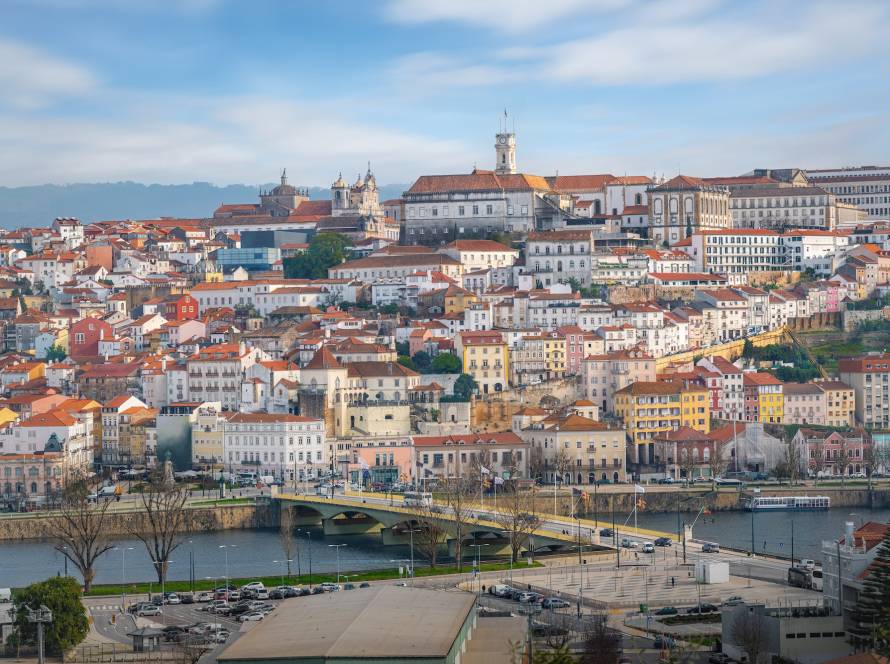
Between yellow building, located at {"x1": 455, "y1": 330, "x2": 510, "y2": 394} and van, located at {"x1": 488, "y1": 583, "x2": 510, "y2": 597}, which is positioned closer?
van, located at {"x1": 488, "y1": 583, "x2": 510, "y2": 597}

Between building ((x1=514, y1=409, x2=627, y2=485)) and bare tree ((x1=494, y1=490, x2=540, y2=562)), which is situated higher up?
building ((x1=514, y1=409, x2=627, y2=485))

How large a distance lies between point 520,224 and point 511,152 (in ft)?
32.0

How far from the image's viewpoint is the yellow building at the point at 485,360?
207 feet

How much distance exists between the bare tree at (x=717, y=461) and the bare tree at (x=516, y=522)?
337 inches

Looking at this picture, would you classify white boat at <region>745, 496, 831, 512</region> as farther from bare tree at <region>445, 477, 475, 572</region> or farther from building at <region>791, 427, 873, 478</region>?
bare tree at <region>445, 477, 475, 572</region>

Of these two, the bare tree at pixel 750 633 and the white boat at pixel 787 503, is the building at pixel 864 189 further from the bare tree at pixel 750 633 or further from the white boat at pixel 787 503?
the bare tree at pixel 750 633

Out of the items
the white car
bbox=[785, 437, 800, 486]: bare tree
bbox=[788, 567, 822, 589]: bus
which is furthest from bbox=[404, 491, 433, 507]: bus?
bbox=[788, 567, 822, 589]: bus

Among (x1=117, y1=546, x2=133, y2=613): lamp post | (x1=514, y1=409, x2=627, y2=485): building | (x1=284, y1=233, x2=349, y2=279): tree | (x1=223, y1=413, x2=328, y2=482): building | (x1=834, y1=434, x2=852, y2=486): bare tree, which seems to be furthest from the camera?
(x1=284, y1=233, x2=349, y2=279): tree

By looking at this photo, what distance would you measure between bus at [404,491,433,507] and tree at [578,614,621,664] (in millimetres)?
18465

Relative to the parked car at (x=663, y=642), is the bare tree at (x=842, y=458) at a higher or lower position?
higher

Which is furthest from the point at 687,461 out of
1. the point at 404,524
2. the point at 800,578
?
the point at 800,578

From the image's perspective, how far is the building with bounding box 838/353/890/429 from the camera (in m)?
64.6

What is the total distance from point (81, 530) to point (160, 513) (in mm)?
2893

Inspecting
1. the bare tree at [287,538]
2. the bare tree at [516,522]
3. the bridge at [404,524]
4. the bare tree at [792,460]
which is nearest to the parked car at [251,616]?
the bare tree at [287,538]
